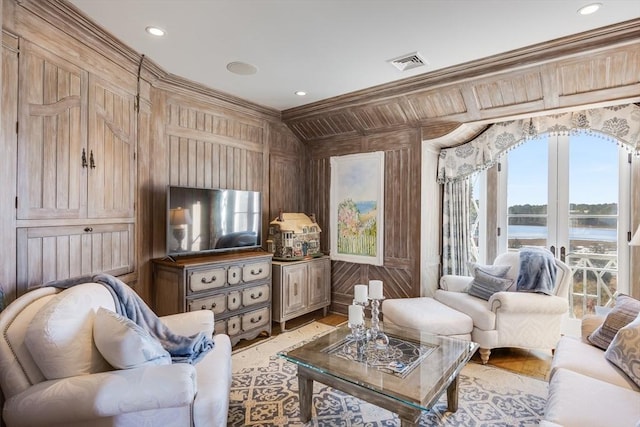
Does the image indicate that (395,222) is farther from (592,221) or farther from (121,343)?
(121,343)

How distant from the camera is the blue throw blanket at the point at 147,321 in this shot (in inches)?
76.2

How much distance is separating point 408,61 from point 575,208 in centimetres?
248

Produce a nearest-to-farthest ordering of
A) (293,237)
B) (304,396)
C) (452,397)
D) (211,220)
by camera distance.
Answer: (304,396) → (452,397) → (211,220) → (293,237)

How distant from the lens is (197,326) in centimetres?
232

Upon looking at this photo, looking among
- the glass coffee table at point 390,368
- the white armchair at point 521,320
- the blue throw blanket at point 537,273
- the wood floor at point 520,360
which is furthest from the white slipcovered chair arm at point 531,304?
the glass coffee table at point 390,368

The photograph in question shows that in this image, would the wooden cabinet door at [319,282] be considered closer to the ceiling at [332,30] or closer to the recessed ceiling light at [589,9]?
the ceiling at [332,30]

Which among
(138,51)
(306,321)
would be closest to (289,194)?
(306,321)

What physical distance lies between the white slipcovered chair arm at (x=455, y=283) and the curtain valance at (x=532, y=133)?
4.09ft

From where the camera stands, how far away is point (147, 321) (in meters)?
2.07

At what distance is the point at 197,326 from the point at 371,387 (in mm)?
1294

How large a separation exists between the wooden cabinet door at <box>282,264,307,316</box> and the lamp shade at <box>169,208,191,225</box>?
124 cm

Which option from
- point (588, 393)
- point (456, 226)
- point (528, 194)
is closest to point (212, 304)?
point (588, 393)

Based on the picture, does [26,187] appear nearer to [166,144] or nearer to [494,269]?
Answer: [166,144]

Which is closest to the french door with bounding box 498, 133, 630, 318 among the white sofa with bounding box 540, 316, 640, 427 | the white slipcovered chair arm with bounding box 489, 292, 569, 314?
the white slipcovered chair arm with bounding box 489, 292, 569, 314
